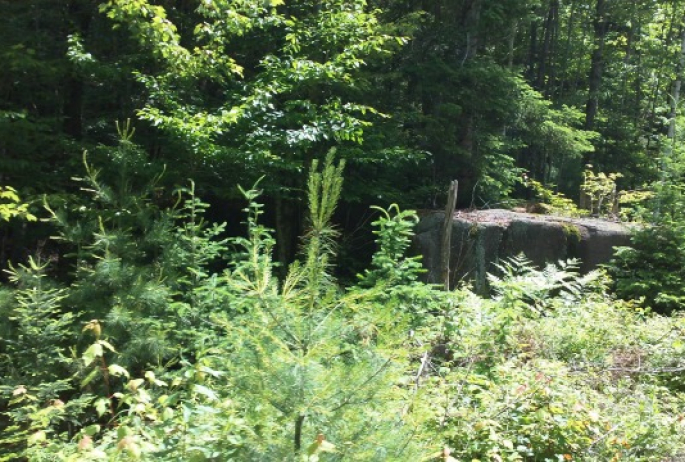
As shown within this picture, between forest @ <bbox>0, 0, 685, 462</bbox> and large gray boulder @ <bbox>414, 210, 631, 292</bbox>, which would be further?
large gray boulder @ <bbox>414, 210, 631, 292</bbox>

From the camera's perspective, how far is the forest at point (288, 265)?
2.31 m

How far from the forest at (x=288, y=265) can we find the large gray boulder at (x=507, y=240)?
0.48 metres

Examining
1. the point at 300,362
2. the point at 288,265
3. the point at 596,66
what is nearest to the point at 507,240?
A: the point at 288,265

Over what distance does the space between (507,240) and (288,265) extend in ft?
13.0

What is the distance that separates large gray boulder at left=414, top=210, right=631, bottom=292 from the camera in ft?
28.0

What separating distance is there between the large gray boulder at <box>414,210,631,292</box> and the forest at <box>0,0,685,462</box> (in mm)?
481

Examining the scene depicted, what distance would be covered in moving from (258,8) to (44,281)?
359 cm

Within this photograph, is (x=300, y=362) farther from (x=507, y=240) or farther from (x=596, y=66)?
(x=596, y=66)

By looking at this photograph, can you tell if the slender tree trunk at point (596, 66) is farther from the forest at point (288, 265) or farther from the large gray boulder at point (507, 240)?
the large gray boulder at point (507, 240)

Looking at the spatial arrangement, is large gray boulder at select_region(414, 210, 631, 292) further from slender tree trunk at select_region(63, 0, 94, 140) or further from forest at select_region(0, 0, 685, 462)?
slender tree trunk at select_region(63, 0, 94, 140)

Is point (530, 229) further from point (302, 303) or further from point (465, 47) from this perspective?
point (302, 303)

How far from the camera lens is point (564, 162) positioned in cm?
1906

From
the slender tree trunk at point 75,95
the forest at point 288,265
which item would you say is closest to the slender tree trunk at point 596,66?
the forest at point 288,265

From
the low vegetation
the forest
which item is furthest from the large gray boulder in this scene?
the low vegetation
